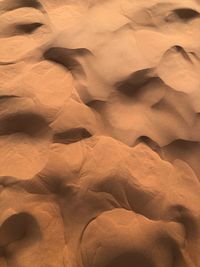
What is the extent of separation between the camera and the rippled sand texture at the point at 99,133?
41.5 inches

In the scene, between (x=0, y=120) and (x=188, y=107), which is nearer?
(x=0, y=120)

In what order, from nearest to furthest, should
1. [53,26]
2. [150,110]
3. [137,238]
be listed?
[137,238] → [150,110] → [53,26]

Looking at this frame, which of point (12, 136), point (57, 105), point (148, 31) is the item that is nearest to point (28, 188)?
point (12, 136)

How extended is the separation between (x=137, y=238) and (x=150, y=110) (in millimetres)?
499

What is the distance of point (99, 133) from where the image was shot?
1.21 meters

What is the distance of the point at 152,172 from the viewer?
117 cm

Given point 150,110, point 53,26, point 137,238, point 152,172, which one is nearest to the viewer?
point 137,238

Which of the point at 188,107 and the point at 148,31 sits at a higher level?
the point at 148,31

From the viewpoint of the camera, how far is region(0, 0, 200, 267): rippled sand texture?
1.05 meters

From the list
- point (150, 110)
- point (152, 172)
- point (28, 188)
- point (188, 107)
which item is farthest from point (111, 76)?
point (28, 188)

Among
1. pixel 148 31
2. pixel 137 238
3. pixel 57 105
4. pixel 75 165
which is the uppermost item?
pixel 148 31

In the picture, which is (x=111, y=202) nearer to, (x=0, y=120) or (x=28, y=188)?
(x=28, y=188)

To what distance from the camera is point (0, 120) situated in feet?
3.92

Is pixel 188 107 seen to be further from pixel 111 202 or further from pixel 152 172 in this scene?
pixel 111 202
